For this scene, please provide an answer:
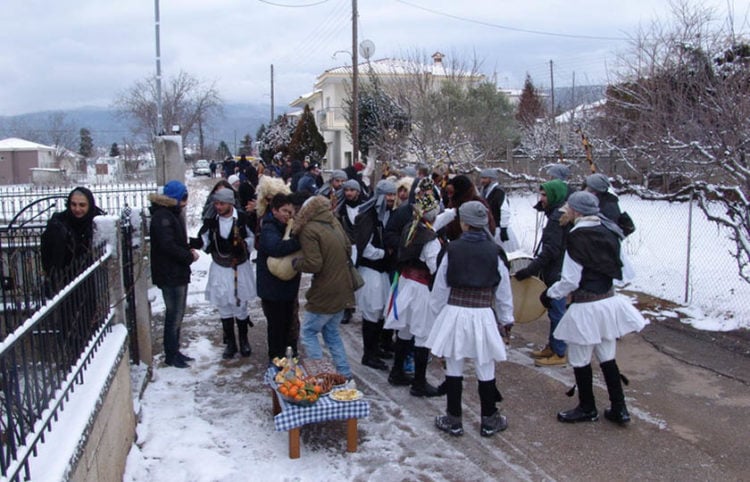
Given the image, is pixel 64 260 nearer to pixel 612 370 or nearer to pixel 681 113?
pixel 612 370

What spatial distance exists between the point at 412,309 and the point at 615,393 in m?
1.79

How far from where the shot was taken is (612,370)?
16.5 ft

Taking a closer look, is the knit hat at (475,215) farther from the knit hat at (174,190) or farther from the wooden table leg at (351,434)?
the knit hat at (174,190)

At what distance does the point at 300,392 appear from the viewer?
14.7 feet

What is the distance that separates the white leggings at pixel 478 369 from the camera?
4.78m

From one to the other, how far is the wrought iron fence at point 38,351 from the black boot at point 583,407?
11.9ft

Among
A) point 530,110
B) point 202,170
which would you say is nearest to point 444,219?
point 530,110

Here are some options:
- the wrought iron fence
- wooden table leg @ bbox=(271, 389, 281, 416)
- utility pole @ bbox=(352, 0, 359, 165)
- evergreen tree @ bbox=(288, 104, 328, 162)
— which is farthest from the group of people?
evergreen tree @ bbox=(288, 104, 328, 162)

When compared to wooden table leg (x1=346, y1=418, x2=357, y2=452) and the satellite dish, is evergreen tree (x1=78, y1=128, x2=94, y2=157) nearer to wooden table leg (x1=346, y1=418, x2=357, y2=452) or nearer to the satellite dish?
the satellite dish

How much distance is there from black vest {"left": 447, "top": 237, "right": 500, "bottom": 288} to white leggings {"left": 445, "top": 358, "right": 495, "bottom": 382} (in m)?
0.59

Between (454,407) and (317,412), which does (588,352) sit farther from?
(317,412)

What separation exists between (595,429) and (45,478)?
4.02 metres

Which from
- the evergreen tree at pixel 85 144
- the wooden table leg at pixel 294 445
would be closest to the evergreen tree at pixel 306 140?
the wooden table leg at pixel 294 445

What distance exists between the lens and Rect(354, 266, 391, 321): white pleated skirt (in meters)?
6.16
